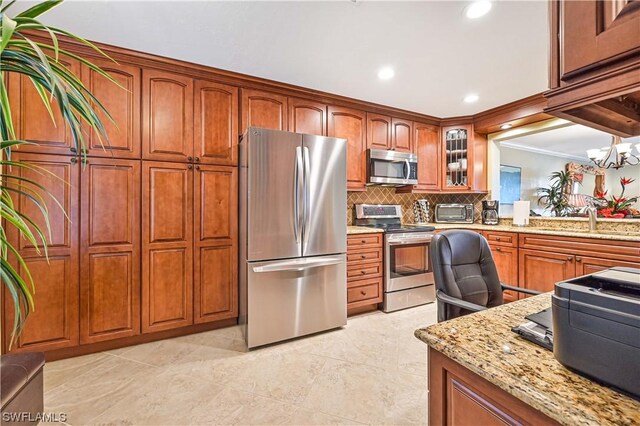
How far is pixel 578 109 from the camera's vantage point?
2.00 feet

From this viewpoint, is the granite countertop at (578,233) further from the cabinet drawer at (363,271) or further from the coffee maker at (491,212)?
the cabinet drawer at (363,271)

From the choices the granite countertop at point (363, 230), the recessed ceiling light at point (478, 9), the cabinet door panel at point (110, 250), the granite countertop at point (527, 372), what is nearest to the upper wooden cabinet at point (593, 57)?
the granite countertop at point (527, 372)

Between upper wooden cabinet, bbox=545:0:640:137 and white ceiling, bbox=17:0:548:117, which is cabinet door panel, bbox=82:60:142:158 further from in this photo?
upper wooden cabinet, bbox=545:0:640:137

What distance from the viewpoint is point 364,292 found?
10.1 feet

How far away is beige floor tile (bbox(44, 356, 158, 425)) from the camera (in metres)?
1.67

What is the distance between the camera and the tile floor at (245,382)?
164 cm

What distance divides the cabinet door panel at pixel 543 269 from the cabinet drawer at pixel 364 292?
1.64 m

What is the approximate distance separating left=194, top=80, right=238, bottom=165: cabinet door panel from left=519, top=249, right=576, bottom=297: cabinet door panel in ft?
10.9

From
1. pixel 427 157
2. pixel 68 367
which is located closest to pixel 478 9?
pixel 427 157

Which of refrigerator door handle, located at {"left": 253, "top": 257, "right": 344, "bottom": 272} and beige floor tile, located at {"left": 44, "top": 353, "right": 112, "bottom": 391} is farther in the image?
refrigerator door handle, located at {"left": 253, "top": 257, "right": 344, "bottom": 272}

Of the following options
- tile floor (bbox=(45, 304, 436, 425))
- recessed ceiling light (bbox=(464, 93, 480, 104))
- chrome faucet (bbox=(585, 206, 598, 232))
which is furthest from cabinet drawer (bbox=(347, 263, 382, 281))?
chrome faucet (bbox=(585, 206, 598, 232))

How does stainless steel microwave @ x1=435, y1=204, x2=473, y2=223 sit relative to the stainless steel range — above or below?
above

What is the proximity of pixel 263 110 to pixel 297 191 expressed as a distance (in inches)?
40.0

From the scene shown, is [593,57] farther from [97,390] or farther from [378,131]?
[378,131]
